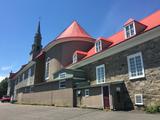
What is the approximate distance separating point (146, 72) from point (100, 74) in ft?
20.6

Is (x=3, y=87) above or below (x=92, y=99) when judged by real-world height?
above

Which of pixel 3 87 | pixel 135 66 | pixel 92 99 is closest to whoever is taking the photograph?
pixel 135 66

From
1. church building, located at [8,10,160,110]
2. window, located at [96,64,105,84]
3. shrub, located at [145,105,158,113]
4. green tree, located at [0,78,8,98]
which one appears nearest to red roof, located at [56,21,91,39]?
church building, located at [8,10,160,110]

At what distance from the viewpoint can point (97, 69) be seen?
20.7 m

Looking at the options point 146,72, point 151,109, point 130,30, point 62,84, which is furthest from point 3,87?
point 151,109

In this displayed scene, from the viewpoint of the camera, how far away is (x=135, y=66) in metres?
Answer: 15.9

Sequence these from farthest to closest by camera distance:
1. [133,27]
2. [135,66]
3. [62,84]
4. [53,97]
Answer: [53,97] → [62,84] → [133,27] → [135,66]

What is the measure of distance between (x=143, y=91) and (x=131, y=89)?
130 cm

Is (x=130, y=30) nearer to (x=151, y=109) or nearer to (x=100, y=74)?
(x=100, y=74)

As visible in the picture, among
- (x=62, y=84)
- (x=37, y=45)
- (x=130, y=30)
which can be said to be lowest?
(x=62, y=84)

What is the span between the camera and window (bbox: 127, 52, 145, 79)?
15.3 m

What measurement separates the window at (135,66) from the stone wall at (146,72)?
1.12 ft

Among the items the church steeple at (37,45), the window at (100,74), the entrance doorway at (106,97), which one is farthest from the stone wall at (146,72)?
the church steeple at (37,45)

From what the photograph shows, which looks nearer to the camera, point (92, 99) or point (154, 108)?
point (154, 108)
